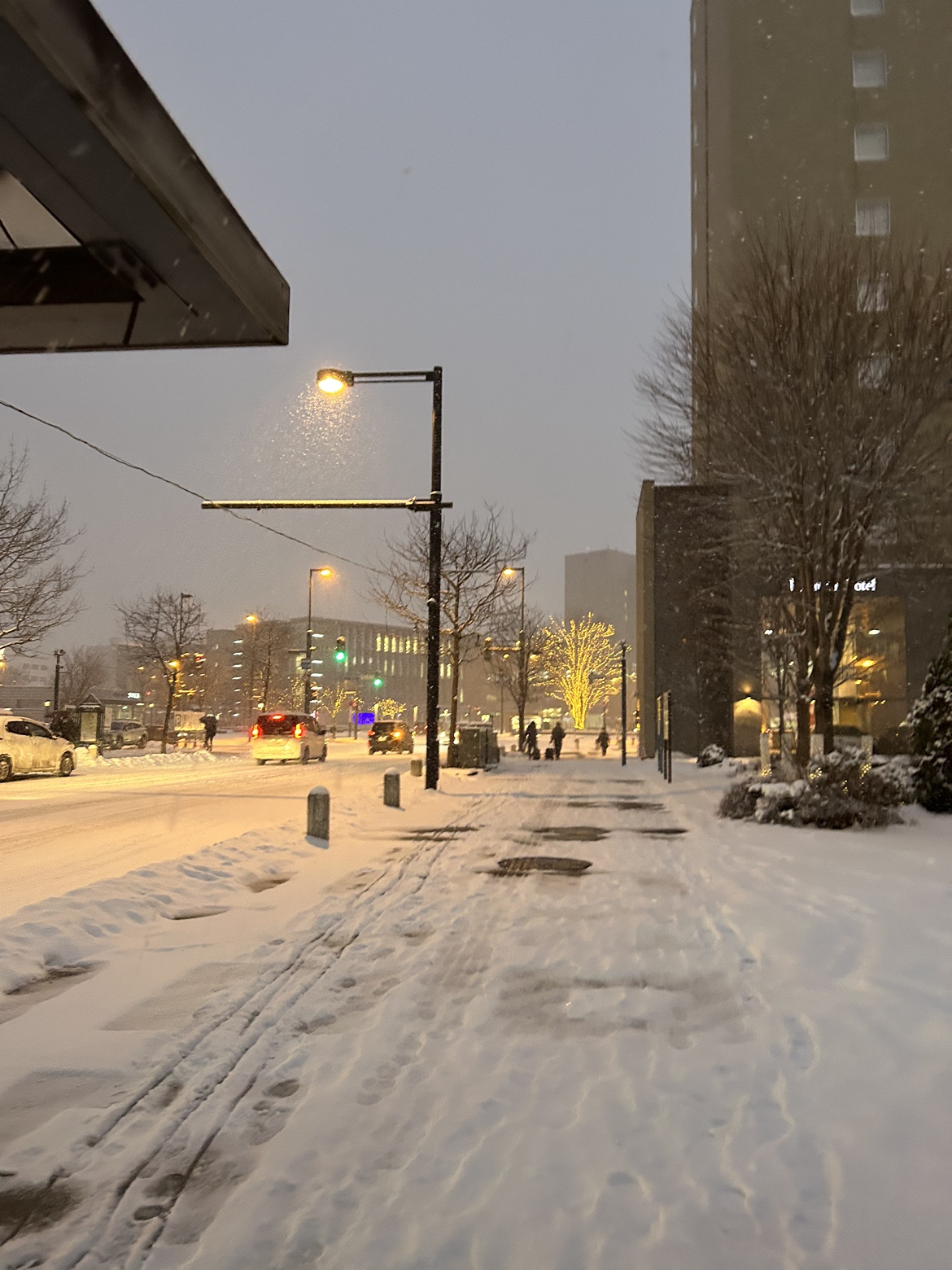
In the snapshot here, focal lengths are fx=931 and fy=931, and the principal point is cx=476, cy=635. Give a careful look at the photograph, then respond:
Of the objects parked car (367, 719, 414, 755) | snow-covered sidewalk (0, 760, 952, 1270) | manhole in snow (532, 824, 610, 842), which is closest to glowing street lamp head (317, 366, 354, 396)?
manhole in snow (532, 824, 610, 842)

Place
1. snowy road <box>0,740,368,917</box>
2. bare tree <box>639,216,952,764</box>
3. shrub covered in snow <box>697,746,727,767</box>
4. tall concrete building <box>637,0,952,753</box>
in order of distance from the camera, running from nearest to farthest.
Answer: snowy road <box>0,740,368,917</box> < bare tree <box>639,216,952,764</box> < shrub covered in snow <box>697,746,727,767</box> < tall concrete building <box>637,0,952,753</box>

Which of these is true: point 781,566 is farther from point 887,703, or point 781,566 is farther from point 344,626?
point 344,626

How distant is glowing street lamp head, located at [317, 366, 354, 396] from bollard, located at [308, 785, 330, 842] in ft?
27.2

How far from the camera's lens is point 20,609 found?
101 ft

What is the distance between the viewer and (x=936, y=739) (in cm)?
1484

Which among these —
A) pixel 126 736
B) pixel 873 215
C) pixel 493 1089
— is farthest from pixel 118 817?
pixel 873 215

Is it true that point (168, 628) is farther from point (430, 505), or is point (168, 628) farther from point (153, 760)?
point (430, 505)

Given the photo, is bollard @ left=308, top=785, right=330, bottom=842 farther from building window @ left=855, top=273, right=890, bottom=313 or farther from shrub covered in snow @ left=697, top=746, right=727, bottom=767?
shrub covered in snow @ left=697, top=746, right=727, bottom=767

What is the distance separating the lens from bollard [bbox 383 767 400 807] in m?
16.2

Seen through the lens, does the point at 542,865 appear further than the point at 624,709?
No

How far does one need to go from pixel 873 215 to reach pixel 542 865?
42477 mm

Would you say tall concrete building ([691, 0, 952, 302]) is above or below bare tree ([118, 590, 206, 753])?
above

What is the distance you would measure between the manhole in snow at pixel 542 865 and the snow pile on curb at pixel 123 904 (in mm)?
2326

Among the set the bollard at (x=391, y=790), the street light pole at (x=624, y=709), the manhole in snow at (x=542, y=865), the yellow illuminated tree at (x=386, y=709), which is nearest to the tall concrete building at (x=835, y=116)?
the street light pole at (x=624, y=709)
